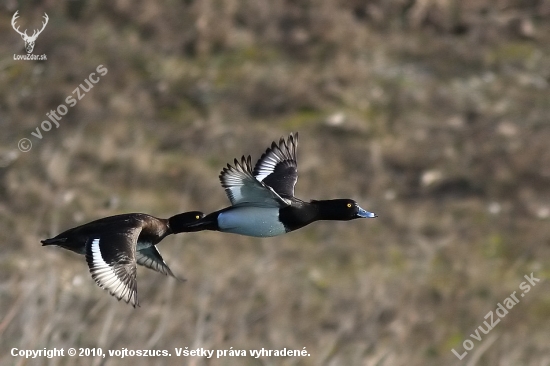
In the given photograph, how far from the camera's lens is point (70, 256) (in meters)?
14.3

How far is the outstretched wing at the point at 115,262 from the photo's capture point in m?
6.22

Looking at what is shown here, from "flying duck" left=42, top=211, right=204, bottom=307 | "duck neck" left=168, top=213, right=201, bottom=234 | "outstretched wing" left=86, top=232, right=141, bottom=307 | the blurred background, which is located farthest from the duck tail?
the blurred background

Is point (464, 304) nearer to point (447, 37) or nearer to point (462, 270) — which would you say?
point (462, 270)

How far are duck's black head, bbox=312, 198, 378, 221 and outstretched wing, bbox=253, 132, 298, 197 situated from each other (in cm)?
63

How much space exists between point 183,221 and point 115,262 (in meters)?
0.86

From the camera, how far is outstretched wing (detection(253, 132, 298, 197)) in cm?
754

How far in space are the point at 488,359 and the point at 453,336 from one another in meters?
1.06

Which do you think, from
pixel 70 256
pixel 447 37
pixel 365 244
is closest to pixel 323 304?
pixel 365 244

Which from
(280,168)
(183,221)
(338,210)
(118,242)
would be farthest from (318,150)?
(118,242)

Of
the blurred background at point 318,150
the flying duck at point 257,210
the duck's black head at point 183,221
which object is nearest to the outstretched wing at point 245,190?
the flying duck at point 257,210

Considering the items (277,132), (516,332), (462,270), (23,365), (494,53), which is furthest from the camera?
(494,53)

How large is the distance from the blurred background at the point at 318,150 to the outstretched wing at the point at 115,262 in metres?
4.44

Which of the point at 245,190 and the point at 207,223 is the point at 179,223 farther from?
the point at 245,190

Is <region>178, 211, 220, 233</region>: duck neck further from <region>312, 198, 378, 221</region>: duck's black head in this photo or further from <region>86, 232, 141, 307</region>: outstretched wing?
<region>312, 198, 378, 221</region>: duck's black head
